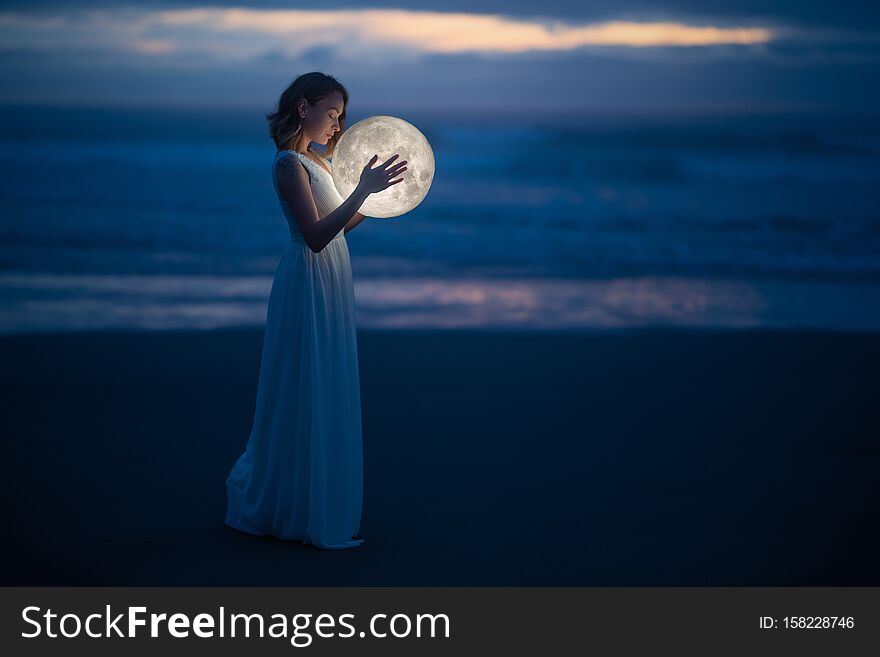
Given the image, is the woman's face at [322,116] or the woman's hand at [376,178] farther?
the woman's face at [322,116]

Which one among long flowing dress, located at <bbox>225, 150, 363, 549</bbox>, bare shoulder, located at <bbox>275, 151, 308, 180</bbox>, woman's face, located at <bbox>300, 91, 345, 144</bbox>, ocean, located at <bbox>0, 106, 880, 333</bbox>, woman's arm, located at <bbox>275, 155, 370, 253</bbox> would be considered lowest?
long flowing dress, located at <bbox>225, 150, 363, 549</bbox>

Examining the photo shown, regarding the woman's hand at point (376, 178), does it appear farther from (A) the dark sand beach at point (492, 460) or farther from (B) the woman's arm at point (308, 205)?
(A) the dark sand beach at point (492, 460)

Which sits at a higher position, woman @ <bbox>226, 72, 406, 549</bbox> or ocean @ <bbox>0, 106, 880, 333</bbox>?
ocean @ <bbox>0, 106, 880, 333</bbox>

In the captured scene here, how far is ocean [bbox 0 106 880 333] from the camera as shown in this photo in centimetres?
988

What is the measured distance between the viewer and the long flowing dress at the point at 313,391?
420 cm

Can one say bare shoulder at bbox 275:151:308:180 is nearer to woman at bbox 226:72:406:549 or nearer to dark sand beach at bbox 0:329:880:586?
woman at bbox 226:72:406:549

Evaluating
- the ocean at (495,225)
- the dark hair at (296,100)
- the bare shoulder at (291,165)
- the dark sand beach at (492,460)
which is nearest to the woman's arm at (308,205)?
the bare shoulder at (291,165)

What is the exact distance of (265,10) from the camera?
21891 mm

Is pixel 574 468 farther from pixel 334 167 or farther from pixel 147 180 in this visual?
pixel 147 180

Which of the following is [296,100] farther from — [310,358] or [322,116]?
[310,358]

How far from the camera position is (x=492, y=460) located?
5539 millimetres

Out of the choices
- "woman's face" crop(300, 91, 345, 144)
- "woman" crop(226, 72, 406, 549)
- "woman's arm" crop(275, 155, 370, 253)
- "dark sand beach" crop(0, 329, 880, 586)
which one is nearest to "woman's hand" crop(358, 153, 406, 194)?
"woman's arm" crop(275, 155, 370, 253)

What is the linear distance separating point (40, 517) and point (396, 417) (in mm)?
2386

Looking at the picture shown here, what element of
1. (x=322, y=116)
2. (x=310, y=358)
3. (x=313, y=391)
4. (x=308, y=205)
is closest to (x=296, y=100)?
(x=322, y=116)
